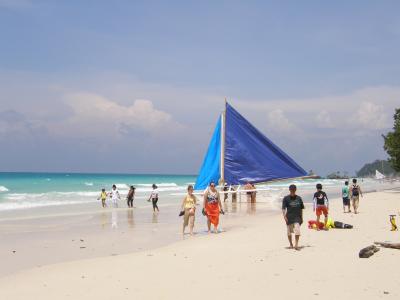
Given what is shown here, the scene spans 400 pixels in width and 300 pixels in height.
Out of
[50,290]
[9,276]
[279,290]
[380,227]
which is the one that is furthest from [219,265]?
[380,227]

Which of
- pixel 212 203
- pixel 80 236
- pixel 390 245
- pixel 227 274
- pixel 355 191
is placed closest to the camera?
pixel 227 274

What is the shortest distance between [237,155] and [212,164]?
1.30 metres

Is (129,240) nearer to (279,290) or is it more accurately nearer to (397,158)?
(279,290)

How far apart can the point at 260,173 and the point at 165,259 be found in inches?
614

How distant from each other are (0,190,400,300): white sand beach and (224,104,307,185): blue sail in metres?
12.5

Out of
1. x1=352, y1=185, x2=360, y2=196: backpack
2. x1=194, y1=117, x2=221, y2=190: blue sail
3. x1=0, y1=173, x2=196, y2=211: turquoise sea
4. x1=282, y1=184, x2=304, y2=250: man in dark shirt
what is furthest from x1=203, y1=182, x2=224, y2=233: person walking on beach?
x1=0, y1=173, x2=196, y2=211: turquoise sea

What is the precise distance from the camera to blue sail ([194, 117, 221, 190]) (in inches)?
905

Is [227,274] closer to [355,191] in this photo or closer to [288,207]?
[288,207]

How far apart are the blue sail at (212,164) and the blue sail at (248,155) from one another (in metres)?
0.43

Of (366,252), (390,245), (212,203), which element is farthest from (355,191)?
(366,252)

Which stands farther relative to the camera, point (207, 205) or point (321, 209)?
point (207, 205)

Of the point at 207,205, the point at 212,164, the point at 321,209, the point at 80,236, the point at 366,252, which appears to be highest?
the point at 212,164

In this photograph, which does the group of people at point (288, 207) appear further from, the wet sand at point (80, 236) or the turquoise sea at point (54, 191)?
the turquoise sea at point (54, 191)

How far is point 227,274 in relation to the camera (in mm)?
7594
